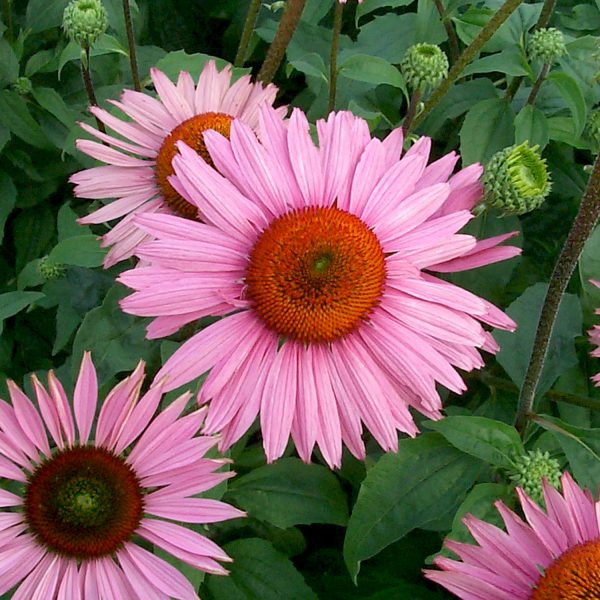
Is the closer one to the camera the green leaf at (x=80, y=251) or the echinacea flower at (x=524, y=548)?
the echinacea flower at (x=524, y=548)

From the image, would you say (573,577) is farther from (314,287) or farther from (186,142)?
(186,142)

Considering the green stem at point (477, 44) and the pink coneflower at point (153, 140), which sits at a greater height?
the green stem at point (477, 44)

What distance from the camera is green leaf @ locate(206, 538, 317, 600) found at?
1357 millimetres

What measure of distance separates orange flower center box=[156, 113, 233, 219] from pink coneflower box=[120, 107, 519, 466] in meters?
0.17

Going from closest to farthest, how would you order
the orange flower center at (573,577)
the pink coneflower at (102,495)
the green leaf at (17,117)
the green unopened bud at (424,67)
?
the orange flower center at (573,577), the pink coneflower at (102,495), the green unopened bud at (424,67), the green leaf at (17,117)

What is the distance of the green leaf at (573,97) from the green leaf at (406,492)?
23.0 inches

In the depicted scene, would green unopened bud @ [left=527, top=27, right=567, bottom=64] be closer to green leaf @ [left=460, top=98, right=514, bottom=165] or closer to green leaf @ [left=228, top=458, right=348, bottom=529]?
green leaf @ [left=460, top=98, right=514, bottom=165]

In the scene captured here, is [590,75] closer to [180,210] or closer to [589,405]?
[589,405]

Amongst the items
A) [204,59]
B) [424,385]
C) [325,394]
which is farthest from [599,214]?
[204,59]

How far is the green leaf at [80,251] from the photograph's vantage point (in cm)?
135

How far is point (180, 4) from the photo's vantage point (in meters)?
2.08

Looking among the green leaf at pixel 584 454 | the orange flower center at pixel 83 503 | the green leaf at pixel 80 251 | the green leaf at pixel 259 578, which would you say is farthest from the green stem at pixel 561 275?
the green leaf at pixel 80 251

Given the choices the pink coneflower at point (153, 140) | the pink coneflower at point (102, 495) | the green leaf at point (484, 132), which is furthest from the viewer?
the green leaf at point (484, 132)

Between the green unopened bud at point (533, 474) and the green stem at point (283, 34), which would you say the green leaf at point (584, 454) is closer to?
the green unopened bud at point (533, 474)
